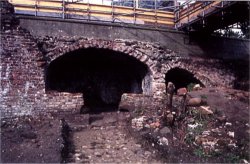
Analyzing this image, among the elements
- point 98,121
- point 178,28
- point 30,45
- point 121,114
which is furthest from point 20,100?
point 178,28

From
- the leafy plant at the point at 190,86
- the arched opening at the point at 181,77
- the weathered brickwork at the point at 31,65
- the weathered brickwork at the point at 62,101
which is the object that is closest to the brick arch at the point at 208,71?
the arched opening at the point at 181,77

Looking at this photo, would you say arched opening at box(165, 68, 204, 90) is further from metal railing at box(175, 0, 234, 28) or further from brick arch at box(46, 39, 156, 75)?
metal railing at box(175, 0, 234, 28)

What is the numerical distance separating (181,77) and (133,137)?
431 cm

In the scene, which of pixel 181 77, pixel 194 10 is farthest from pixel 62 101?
pixel 194 10

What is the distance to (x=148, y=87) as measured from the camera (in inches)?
388

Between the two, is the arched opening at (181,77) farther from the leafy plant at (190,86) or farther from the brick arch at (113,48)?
the brick arch at (113,48)

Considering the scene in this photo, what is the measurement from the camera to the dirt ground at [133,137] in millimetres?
6023

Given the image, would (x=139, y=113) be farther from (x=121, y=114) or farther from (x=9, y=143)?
(x=9, y=143)

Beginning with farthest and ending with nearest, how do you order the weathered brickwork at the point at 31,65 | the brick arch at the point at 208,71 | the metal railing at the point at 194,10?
the brick arch at the point at 208,71 → the metal railing at the point at 194,10 → the weathered brickwork at the point at 31,65

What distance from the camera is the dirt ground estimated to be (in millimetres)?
6023

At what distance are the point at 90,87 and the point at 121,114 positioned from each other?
230 centimetres

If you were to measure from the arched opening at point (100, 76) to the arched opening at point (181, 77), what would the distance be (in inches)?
39.4

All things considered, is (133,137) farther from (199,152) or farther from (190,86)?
(190,86)

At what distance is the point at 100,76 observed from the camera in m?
10.7
